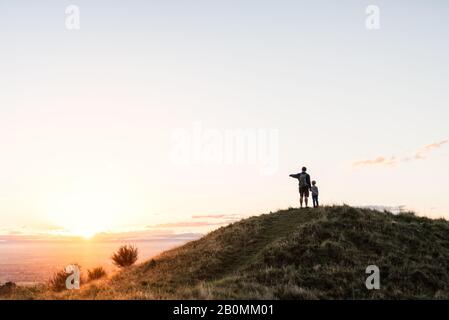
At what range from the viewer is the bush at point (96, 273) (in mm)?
31645

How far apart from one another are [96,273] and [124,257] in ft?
8.33

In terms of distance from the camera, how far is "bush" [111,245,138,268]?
112 ft

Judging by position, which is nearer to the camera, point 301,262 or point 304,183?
point 301,262

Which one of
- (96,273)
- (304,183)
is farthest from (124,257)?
(304,183)

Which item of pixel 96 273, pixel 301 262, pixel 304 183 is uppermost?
pixel 304 183

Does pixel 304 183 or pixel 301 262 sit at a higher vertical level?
pixel 304 183

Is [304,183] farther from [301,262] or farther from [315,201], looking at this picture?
[301,262]

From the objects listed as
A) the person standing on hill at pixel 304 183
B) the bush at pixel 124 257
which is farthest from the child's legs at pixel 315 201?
the bush at pixel 124 257

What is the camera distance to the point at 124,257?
3406 centimetres

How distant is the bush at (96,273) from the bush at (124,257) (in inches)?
58.4

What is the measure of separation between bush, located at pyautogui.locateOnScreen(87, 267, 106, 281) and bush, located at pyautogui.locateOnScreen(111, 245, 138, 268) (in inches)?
58.4

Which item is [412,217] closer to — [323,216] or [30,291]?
[323,216]

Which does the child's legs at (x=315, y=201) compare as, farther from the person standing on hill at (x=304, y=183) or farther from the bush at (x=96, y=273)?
the bush at (x=96, y=273)

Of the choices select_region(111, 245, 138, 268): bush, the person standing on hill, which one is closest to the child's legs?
the person standing on hill
